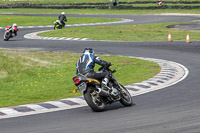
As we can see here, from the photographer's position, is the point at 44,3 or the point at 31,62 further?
the point at 44,3

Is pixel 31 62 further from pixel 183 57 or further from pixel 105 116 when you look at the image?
pixel 105 116

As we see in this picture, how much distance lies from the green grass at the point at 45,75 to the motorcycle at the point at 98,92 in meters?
2.55

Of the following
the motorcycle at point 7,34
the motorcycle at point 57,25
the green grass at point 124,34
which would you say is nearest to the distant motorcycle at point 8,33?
the motorcycle at point 7,34

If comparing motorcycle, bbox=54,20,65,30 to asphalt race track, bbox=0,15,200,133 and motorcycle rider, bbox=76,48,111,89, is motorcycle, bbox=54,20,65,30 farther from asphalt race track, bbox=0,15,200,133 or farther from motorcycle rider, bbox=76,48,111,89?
motorcycle rider, bbox=76,48,111,89

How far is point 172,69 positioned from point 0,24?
39.1 meters

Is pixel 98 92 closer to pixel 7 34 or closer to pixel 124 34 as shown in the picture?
pixel 7 34

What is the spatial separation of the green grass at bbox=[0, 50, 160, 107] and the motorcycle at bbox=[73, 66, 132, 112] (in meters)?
2.55

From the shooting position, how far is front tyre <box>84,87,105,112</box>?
1128 centimetres

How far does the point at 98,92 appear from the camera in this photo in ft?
37.8

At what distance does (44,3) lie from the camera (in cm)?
9112

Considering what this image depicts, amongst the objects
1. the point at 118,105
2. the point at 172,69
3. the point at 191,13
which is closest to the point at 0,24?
the point at 191,13

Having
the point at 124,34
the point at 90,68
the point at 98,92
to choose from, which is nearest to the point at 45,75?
the point at 90,68

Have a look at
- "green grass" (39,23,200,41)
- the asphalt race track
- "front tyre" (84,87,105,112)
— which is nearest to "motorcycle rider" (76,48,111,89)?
"front tyre" (84,87,105,112)

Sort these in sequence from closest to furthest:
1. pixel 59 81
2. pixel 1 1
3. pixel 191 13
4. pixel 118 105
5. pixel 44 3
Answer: pixel 118 105 < pixel 59 81 < pixel 191 13 < pixel 44 3 < pixel 1 1
